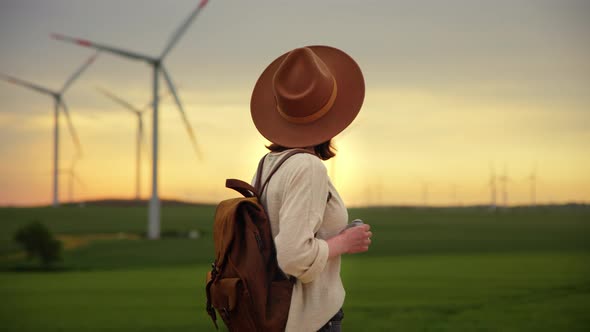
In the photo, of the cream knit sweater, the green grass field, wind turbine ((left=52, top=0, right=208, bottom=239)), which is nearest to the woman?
the cream knit sweater

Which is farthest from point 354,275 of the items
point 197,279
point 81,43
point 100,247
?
point 81,43

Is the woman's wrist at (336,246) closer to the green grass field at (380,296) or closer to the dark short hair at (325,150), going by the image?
the dark short hair at (325,150)

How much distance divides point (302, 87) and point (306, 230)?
589 mm

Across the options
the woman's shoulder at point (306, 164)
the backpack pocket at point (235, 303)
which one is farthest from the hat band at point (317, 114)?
the backpack pocket at point (235, 303)

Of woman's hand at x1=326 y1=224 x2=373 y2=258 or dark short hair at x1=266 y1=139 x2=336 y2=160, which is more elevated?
dark short hair at x1=266 y1=139 x2=336 y2=160


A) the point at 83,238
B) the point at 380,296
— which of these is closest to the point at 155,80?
the point at 83,238

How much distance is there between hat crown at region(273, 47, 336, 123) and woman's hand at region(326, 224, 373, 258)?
0.47 metres

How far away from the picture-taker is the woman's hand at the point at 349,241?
2896mm

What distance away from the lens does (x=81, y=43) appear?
34938 mm

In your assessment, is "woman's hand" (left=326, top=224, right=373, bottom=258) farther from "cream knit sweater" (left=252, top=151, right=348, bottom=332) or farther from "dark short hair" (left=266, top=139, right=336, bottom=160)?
"dark short hair" (left=266, top=139, right=336, bottom=160)

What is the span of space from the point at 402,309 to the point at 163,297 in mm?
4023

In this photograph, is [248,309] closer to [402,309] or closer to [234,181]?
[234,181]

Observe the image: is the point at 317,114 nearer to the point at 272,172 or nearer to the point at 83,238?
the point at 272,172

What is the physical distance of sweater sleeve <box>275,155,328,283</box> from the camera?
110 inches
